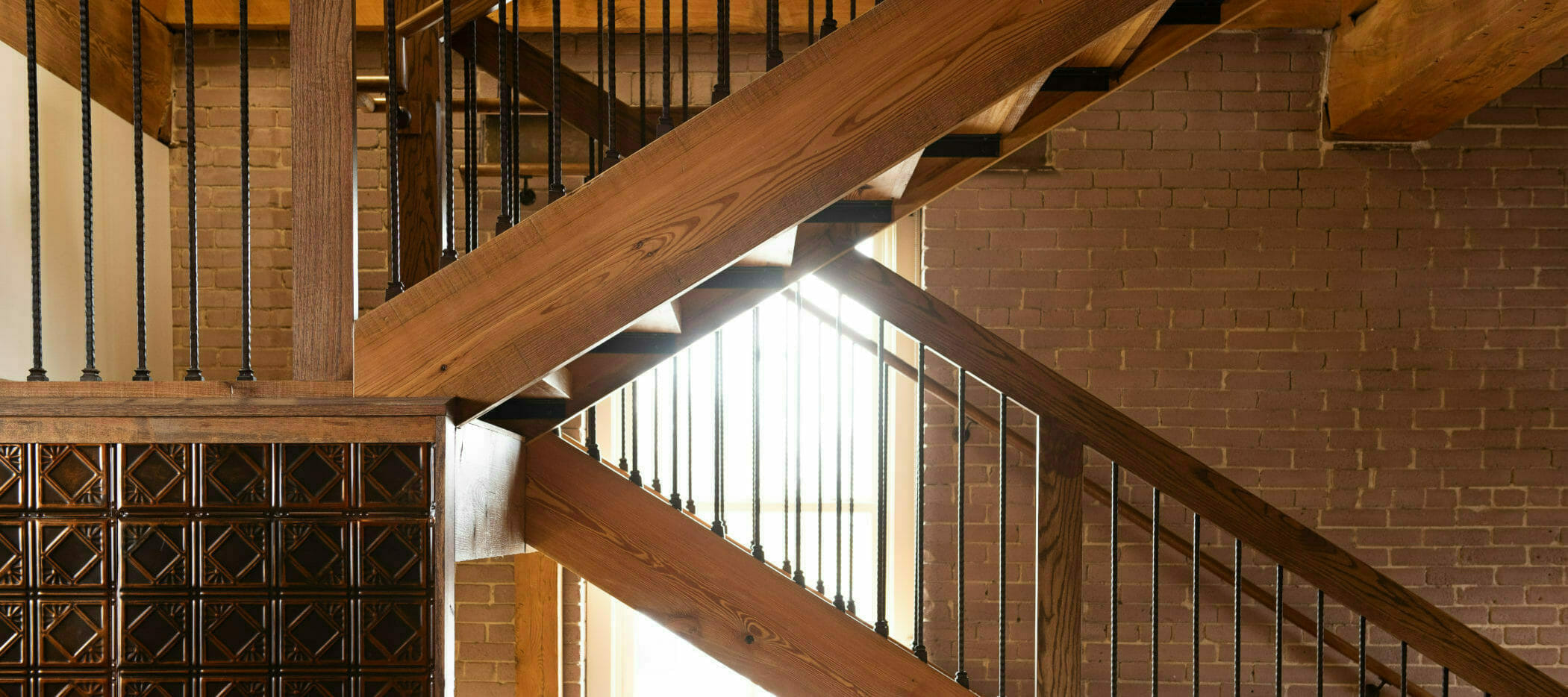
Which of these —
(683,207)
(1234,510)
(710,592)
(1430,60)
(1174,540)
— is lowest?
(1174,540)

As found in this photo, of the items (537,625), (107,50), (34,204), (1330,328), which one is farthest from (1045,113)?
(107,50)

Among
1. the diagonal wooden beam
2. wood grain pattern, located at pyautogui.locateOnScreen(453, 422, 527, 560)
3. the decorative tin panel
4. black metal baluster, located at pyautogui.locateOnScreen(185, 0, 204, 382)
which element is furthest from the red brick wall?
black metal baluster, located at pyautogui.locateOnScreen(185, 0, 204, 382)

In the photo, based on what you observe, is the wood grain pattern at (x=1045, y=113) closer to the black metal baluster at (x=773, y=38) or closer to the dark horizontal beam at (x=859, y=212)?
the dark horizontal beam at (x=859, y=212)

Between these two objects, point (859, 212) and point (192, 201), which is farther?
point (859, 212)

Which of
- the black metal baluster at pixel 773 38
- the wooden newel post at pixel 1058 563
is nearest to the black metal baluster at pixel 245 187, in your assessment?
the black metal baluster at pixel 773 38

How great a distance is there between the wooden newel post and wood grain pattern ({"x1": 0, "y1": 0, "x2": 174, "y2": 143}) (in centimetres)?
289

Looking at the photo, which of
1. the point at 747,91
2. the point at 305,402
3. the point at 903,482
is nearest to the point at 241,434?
the point at 305,402

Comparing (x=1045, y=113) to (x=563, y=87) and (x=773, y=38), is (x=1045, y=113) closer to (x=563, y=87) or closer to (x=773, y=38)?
(x=773, y=38)

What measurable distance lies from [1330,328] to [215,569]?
363 centimetres

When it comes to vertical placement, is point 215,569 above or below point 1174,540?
above

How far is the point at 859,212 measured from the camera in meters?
2.12

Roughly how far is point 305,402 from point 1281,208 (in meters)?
3.41

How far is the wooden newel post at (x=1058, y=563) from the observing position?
211 centimetres

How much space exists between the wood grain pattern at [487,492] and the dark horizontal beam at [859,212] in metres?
0.82
